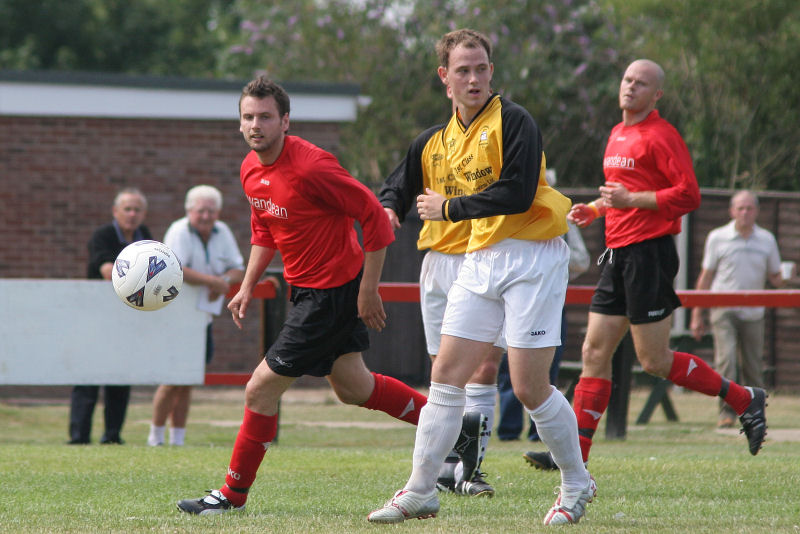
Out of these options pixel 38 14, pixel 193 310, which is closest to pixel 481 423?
pixel 193 310

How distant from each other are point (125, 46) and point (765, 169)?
80.4 ft

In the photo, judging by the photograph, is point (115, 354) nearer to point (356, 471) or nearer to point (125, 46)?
point (356, 471)

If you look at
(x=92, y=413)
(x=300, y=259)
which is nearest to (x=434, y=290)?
(x=300, y=259)

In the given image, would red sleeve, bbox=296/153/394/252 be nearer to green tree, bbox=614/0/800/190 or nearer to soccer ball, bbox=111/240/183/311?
soccer ball, bbox=111/240/183/311

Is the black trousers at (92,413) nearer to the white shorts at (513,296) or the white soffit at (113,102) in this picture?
the white shorts at (513,296)

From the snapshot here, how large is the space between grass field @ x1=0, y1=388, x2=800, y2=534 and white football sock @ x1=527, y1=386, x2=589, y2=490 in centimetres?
22

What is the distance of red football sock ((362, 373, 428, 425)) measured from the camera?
247 inches

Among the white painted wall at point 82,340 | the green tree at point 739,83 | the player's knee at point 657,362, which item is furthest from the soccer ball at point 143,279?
the green tree at point 739,83

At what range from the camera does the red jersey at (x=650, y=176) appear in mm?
6773

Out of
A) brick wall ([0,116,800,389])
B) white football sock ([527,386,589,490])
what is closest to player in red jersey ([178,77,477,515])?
white football sock ([527,386,589,490])

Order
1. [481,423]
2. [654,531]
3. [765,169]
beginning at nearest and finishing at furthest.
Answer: [654,531] < [481,423] < [765,169]

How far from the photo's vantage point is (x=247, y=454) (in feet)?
18.6

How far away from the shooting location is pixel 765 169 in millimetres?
20078

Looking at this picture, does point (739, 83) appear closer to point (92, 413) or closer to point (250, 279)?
point (92, 413)
